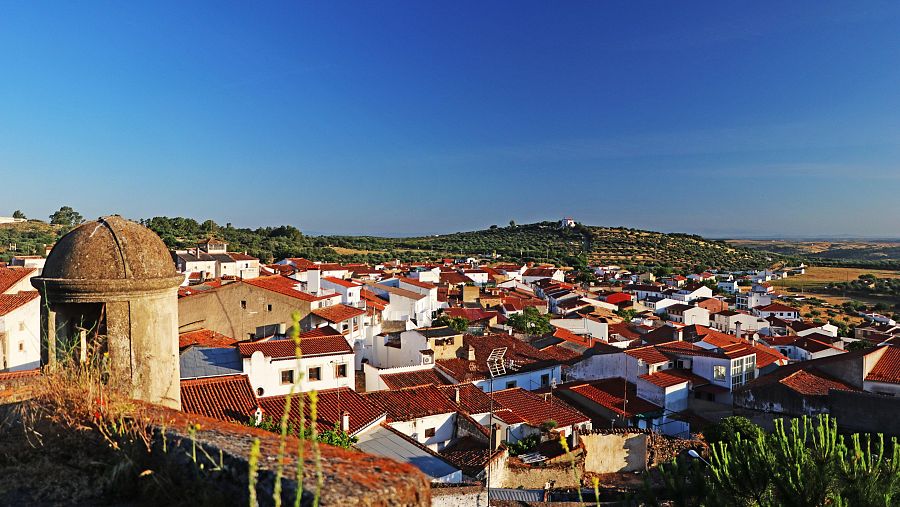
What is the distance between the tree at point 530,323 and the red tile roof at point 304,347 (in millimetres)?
22296

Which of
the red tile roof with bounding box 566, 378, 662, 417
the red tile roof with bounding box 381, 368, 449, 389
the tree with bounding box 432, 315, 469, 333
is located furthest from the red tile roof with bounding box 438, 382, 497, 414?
the tree with bounding box 432, 315, 469, 333

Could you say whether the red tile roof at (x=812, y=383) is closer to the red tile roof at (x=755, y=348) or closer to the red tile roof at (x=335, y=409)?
the red tile roof at (x=755, y=348)

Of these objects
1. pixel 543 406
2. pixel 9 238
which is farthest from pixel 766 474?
pixel 9 238

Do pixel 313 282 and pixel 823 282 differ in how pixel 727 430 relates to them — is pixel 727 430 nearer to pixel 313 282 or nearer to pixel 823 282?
pixel 313 282

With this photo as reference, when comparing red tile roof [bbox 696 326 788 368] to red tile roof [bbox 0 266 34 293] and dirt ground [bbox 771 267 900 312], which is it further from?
dirt ground [bbox 771 267 900 312]

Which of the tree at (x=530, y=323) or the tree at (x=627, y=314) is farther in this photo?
the tree at (x=627, y=314)

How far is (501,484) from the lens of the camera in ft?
52.0

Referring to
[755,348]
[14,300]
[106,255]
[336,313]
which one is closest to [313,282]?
[336,313]

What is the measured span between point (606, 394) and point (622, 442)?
6661 mm

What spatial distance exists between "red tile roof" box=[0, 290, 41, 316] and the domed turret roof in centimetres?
1566

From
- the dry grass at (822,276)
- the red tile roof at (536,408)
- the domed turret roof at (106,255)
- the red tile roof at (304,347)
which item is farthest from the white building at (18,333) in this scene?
the dry grass at (822,276)

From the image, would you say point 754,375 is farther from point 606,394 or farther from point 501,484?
point 501,484

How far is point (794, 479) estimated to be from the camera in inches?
354

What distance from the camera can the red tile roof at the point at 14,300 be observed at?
1919cm
